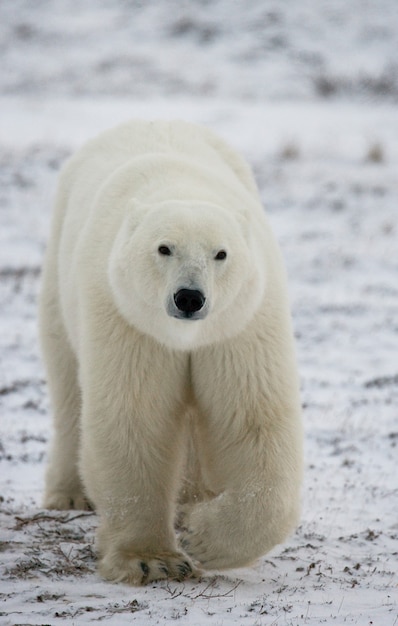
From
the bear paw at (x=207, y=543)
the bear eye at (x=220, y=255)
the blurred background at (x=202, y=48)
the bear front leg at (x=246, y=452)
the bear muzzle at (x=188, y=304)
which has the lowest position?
the bear paw at (x=207, y=543)

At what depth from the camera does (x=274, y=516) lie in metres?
3.68

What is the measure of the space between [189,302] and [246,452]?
0.79 m

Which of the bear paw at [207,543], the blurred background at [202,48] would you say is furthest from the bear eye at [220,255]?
the blurred background at [202,48]

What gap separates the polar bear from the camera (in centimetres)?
355

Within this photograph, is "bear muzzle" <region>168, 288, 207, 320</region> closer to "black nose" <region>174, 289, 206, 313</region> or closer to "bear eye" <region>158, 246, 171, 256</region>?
"black nose" <region>174, 289, 206, 313</region>

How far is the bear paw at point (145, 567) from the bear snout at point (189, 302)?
1.12 metres

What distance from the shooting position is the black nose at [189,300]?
3.30 m

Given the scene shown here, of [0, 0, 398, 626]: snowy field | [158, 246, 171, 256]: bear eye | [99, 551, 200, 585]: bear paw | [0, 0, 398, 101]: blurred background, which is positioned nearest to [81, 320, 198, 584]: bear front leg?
[99, 551, 200, 585]: bear paw

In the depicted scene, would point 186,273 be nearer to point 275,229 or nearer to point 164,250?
point 164,250

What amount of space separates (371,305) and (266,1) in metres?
21.9

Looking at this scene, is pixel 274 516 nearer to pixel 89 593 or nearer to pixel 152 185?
pixel 89 593

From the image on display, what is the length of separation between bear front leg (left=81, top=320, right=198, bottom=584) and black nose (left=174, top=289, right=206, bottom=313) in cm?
46

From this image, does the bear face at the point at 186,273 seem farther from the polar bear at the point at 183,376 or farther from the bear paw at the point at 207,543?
the bear paw at the point at 207,543

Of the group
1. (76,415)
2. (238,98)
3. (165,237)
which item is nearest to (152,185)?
→ (165,237)
